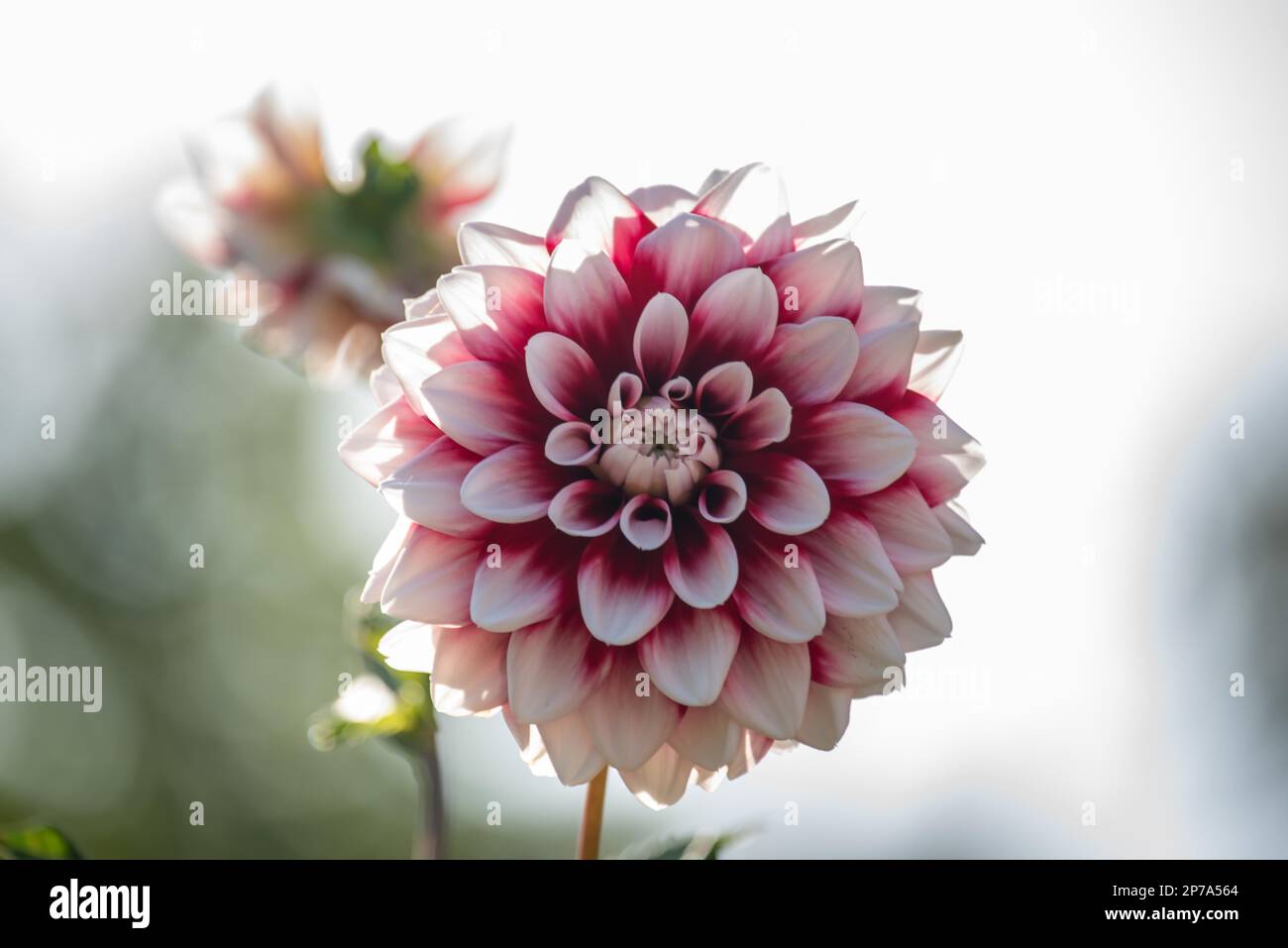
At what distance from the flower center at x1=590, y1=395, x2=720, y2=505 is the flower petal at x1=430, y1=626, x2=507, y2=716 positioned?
0.68 ft

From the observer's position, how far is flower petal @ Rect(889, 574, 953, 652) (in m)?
0.91

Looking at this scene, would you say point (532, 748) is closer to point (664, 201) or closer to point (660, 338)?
point (660, 338)

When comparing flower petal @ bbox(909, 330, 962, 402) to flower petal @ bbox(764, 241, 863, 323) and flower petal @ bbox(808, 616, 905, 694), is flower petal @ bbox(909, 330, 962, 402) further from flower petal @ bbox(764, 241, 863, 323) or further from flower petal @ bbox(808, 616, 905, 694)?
flower petal @ bbox(808, 616, 905, 694)

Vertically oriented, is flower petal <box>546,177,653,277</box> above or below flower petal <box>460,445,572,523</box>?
above

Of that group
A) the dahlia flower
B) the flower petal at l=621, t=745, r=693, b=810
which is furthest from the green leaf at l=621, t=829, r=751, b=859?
the dahlia flower

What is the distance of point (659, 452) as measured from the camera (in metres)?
1.04

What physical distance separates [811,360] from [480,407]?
0.97ft

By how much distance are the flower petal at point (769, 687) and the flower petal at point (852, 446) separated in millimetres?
152

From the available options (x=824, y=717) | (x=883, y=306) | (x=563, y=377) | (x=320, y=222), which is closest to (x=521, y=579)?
(x=563, y=377)

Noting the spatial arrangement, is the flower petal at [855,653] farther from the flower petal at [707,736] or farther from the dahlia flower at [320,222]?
the dahlia flower at [320,222]
